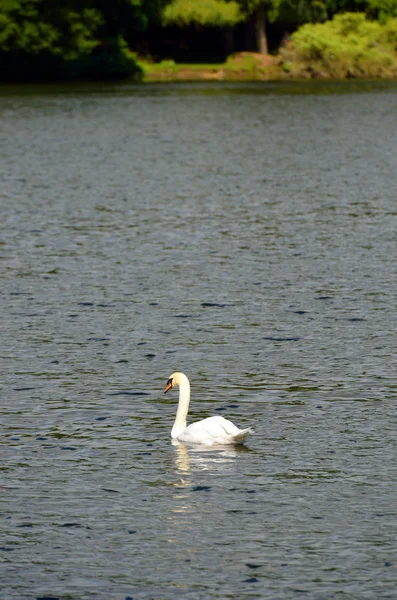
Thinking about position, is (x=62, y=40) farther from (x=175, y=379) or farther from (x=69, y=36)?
(x=175, y=379)

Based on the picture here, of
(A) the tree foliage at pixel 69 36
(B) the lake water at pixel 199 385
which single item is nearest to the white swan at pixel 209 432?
(B) the lake water at pixel 199 385

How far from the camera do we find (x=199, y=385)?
20.7 metres

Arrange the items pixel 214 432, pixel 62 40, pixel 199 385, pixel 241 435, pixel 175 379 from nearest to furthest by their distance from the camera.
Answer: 1. pixel 241 435
2. pixel 214 432
3. pixel 175 379
4. pixel 199 385
5. pixel 62 40

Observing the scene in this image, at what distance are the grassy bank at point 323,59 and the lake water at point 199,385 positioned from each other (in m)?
76.5

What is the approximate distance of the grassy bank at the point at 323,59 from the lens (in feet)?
405

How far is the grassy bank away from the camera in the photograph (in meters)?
123

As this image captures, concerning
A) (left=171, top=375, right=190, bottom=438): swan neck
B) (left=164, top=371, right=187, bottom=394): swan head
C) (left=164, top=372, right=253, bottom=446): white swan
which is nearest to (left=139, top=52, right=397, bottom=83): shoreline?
(left=164, top=371, right=187, bottom=394): swan head

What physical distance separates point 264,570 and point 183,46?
Result: 431 ft

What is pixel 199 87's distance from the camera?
4493 inches

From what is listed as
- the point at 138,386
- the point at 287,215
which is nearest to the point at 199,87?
the point at 287,215

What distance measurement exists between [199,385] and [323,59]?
4246 inches

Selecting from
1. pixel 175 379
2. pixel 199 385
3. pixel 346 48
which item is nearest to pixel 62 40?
pixel 346 48

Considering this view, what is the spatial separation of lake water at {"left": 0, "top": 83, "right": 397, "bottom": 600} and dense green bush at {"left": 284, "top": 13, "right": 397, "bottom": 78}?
7608 cm

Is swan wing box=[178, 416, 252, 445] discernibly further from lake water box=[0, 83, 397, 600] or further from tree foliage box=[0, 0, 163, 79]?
tree foliage box=[0, 0, 163, 79]
